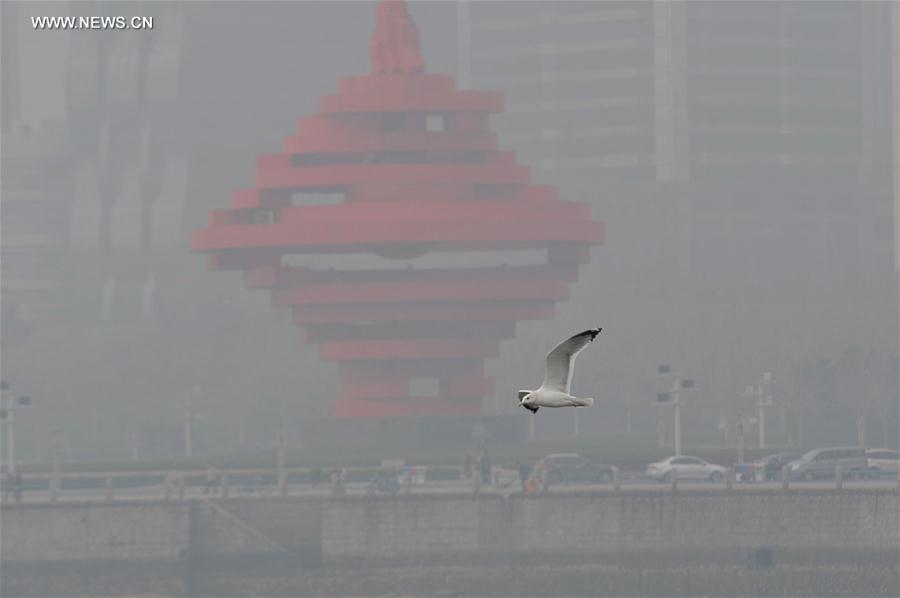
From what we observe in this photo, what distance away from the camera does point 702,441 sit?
564 feet

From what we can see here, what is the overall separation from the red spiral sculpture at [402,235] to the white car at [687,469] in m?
24.7

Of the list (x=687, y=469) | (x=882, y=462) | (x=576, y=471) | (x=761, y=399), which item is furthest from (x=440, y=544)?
Result: (x=761, y=399)

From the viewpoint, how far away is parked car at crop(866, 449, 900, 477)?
11912 centimetres

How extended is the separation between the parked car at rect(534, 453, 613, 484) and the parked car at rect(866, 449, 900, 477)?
1187 cm

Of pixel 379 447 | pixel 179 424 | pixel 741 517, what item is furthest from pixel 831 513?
pixel 179 424

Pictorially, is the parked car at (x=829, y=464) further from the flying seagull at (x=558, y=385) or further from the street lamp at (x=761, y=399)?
the flying seagull at (x=558, y=385)

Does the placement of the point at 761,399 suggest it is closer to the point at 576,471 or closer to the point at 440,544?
the point at 576,471

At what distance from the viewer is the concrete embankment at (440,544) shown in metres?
106

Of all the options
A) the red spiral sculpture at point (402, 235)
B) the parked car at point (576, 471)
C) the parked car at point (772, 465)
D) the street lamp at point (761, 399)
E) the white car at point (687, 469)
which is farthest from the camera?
the street lamp at point (761, 399)

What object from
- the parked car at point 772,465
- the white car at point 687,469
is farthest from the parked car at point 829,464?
the white car at point 687,469

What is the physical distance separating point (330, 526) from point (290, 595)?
3307mm

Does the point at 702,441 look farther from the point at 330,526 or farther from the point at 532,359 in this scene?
the point at 330,526

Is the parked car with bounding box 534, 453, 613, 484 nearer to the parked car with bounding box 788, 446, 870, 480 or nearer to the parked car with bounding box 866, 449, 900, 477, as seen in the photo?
the parked car with bounding box 788, 446, 870, 480

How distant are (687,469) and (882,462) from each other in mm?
10217
